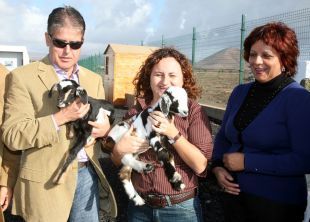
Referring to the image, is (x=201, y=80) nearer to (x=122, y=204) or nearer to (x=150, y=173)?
(x=122, y=204)

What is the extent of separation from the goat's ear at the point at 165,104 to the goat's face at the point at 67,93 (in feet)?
1.89

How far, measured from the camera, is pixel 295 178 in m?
2.42

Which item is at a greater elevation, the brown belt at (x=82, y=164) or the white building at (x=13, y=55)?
the white building at (x=13, y=55)

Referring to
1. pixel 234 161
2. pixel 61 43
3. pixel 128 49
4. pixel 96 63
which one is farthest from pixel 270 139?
pixel 96 63

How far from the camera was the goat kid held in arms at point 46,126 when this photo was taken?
236cm

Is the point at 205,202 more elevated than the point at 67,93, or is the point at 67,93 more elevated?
the point at 67,93

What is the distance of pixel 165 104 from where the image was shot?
2270 millimetres

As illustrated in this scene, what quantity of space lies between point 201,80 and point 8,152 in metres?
11.7

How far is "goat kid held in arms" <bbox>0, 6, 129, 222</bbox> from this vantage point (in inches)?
93.0

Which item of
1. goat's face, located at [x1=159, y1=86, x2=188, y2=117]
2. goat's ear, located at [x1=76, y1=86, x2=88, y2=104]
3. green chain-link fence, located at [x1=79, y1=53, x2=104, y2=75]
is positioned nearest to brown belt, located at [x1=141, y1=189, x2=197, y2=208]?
goat's face, located at [x1=159, y1=86, x2=188, y2=117]

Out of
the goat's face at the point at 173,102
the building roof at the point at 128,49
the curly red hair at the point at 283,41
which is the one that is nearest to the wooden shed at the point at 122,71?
the building roof at the point at 128,49

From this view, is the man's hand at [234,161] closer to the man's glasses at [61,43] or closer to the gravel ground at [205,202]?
the man's glasses at [61,43]

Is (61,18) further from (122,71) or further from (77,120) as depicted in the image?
(122,71)

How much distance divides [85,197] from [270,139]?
→ 1.50 metres
